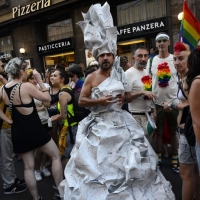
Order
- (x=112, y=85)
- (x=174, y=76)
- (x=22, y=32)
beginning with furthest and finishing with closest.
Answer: (x=22, y=32) → (x=174, y=76) → (x=112, y=85)

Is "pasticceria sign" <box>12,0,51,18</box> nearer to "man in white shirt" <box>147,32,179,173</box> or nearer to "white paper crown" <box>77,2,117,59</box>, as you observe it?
"man in white shirt" <box>147,32,179,173</box>

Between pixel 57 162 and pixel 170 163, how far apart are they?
6.89ft

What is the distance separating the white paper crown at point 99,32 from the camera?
2859 millimetres

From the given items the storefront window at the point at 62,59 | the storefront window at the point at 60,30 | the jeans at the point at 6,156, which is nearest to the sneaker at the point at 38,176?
the jeans at the point at 6,156

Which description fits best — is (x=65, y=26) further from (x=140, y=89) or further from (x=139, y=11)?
(x=140, y=89)

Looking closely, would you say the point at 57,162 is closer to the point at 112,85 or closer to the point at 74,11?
the point at 112,85

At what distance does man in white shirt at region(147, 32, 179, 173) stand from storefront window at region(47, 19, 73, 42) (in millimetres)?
9105

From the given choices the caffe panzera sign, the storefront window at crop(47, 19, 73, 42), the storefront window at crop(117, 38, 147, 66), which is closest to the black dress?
the caffe panzera sign

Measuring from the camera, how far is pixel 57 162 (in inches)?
125

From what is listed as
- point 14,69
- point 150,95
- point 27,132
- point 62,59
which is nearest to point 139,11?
point 62,59

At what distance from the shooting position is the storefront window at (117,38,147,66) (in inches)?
403

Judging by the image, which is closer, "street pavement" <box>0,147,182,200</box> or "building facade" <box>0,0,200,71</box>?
"street pavement" <box>0,147,182,200</box>

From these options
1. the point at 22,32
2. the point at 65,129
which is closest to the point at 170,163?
the point at 65,129

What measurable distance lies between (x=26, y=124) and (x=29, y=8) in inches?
451
